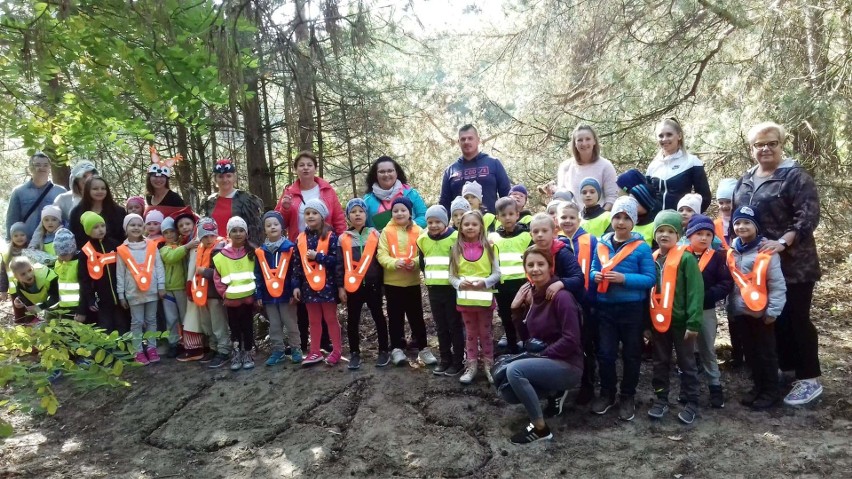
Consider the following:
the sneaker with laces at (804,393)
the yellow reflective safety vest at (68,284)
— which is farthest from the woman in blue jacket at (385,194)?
the sneaker with laces at (804,393)

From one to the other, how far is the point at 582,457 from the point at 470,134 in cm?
339

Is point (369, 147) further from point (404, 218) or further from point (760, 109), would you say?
point (760, 109)

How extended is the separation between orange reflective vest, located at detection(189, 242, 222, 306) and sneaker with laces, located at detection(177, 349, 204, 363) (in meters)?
0.70

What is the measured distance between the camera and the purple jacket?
4.09m

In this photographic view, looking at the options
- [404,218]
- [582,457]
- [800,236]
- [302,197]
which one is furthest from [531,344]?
[302,197]

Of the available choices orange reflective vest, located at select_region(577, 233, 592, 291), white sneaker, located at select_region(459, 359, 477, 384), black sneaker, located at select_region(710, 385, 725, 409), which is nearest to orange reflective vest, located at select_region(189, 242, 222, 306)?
white sneaker, located at select_region(459, 359, 477, 384)

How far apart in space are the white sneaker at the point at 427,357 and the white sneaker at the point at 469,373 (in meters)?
0.52

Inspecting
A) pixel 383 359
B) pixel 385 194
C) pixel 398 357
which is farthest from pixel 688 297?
pixel 385 194

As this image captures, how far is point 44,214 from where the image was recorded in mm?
6543

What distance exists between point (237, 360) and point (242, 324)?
0.39m

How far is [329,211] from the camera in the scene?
6.16m

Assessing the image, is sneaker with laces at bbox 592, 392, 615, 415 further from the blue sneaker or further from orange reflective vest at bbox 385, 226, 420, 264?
the blue sneaker

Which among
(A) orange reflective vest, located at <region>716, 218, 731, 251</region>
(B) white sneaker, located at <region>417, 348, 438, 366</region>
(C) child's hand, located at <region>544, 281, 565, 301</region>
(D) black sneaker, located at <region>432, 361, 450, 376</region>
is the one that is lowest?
(D) black sneaker, located at <region>432, 361, 450, 376</region>

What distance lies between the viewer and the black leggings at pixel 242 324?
6020mm
